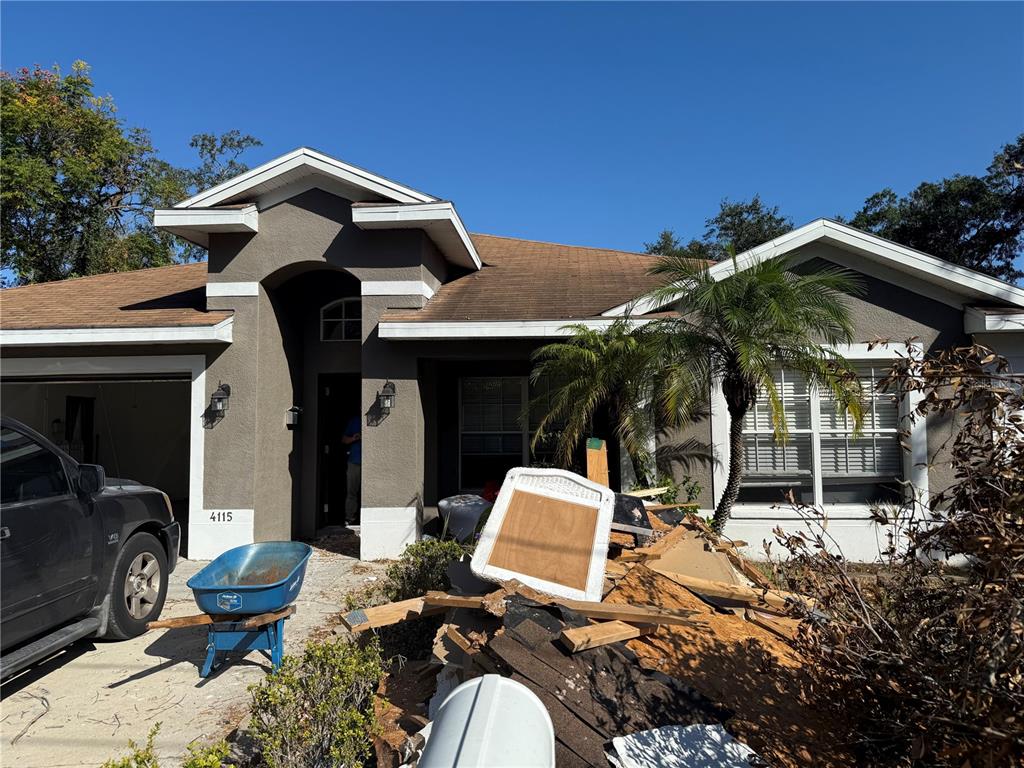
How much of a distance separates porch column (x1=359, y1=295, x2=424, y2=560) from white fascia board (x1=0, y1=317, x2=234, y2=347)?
2151 mm

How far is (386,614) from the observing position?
466cm

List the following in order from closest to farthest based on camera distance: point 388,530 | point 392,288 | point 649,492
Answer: point 649,492, point 388,530, point 392,288

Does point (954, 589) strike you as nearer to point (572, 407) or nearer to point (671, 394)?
point (671, 394)

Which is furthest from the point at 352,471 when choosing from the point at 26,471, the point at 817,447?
the point at 817,447

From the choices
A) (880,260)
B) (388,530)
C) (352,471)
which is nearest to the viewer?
(880,260)

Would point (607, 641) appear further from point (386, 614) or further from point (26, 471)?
point (26, 471)

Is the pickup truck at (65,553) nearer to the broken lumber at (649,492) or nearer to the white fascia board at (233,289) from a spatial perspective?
the white fascia board at (233,289)

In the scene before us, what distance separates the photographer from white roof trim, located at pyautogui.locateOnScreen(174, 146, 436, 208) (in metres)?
9.12

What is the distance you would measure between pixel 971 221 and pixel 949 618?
96.7ft

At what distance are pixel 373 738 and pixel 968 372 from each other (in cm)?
346

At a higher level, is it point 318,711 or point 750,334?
point 750,334

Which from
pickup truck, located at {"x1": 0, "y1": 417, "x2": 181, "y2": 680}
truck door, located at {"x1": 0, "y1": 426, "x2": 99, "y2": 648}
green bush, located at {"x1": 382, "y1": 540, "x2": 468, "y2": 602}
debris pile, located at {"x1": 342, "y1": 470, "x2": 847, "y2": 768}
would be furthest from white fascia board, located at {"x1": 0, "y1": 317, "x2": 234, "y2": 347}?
debris pile, located at {"x1": 342, "y1": 470, "x2": 847, "y2": 768}

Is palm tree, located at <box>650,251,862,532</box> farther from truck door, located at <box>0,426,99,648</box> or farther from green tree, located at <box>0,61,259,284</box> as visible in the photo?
green tree, located at <box>0,61,259,284</box>

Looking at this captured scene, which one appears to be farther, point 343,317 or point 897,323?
point 343,317
